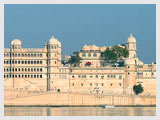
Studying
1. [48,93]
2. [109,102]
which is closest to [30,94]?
[48,93]

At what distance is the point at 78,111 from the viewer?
96.9 metres

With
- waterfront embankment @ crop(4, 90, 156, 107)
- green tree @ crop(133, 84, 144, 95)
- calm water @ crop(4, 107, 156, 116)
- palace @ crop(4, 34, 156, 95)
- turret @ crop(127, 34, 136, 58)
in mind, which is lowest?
calm water @ crop(4, 107, 156, 116)

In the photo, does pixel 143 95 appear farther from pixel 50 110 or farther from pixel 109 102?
pixel 50 110

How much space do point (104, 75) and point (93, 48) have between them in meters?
6.35

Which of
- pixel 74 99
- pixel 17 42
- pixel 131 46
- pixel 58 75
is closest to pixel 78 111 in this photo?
pixel 74 99

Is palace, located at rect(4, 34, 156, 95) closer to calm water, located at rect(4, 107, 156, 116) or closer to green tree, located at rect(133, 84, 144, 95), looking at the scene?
green tree, located at rect(133, 84, 144, 95)

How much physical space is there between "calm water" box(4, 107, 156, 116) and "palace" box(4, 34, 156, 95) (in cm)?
624

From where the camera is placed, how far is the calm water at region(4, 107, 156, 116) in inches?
3585

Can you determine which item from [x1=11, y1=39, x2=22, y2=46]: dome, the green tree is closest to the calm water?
the green tree

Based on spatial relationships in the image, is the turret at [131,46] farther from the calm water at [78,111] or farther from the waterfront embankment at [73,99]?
the calm water at [78,111]

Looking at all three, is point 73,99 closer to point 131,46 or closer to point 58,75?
point 58,75

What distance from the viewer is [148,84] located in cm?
11119

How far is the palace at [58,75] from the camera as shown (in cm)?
10950

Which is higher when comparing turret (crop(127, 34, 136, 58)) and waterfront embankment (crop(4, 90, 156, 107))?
turret (crop(127, 34, 136, 58))
